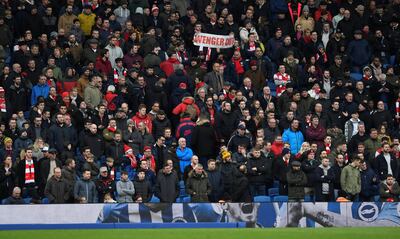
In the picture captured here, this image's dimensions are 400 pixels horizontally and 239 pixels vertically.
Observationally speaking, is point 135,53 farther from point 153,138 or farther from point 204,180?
point 204,180

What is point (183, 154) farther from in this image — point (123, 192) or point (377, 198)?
point (377, 198)

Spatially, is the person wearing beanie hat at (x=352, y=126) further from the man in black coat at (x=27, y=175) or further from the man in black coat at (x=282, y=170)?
the man in black coat at (x=27, y=175)

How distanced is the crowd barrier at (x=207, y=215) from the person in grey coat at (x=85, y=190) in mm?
921

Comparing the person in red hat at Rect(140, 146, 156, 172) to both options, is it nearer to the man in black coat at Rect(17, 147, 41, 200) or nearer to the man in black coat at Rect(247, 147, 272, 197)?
the man in black coat at Rect(247, 147, 272, 197)

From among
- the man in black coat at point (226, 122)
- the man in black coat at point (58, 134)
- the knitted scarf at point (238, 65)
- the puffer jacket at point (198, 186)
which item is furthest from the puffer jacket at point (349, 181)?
the man in black coat at point (58, 134)

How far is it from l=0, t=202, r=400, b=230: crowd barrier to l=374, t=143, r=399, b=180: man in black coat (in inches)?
96.9

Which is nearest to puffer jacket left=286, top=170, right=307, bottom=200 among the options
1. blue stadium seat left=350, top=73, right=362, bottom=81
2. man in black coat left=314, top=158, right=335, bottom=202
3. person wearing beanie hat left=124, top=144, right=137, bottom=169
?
man in black coat left=314, top=158, right=335, bottom=202

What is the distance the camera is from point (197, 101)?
3347 centimetres

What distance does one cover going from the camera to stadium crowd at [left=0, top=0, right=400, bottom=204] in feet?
101

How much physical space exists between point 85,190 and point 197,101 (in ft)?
17.3

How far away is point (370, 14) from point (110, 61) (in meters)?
9.50

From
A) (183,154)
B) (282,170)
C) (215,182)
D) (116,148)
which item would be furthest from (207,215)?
(116,148)

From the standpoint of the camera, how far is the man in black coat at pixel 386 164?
105ft

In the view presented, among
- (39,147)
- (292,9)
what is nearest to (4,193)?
(39,147)
